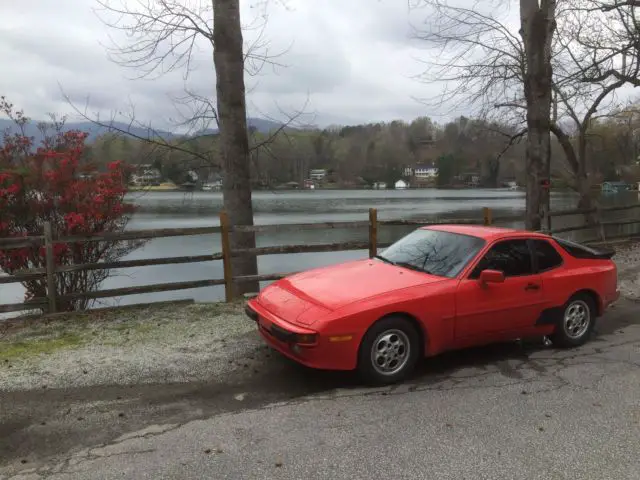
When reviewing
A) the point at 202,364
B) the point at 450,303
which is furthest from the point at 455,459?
A: the point at 202,364

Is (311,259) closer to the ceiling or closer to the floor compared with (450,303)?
closer to the floor

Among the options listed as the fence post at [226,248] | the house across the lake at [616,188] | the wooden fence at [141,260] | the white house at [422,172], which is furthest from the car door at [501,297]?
the house across the lake at [616,188]

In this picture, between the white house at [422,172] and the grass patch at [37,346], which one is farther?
the white house at [422,172]

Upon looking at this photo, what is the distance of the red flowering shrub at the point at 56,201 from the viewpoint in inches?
319

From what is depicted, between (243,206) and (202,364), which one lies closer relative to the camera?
(202,364)

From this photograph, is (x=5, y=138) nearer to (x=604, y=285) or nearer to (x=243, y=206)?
(x=243, y=206)

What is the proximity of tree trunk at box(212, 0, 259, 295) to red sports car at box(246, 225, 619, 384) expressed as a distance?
4.26m

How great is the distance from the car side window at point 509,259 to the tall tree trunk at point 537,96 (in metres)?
5.16

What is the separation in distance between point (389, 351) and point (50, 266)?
503 cm

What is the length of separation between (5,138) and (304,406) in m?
7.13

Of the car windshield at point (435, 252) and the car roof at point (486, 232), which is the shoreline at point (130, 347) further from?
the car roof at point (486, 232)

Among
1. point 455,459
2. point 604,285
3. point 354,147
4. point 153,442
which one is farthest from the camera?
point 354,147

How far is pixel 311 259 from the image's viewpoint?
1909 centimetres

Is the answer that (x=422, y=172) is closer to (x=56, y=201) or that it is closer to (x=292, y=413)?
(x=56, y=201)
